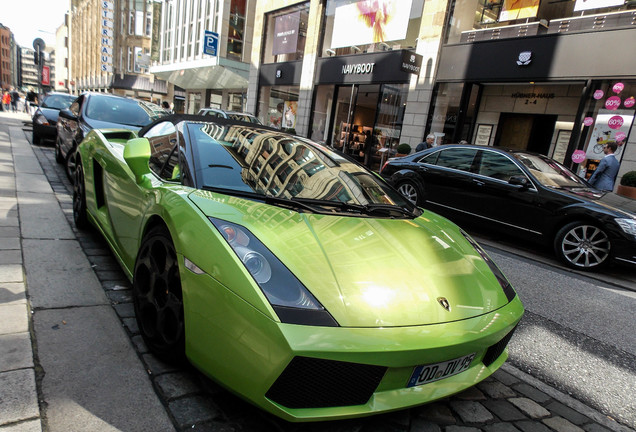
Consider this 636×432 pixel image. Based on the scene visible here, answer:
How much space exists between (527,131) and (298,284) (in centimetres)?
1290

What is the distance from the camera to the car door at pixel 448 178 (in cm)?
634

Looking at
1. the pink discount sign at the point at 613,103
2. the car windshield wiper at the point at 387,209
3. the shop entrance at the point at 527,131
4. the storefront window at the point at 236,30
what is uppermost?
the storefront window at the point at 236,30

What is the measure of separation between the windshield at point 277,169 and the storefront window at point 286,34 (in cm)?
1656

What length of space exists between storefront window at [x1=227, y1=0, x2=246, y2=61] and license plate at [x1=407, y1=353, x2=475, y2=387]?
26754 millimetres

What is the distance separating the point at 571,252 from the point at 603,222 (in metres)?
0.53

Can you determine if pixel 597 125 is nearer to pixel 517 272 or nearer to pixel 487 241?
pixel 487 241

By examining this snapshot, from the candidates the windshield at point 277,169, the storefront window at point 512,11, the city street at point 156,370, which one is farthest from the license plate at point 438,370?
the storefront window at point 512,11

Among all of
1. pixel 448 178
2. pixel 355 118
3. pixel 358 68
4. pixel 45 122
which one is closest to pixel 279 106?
pixel 355 118

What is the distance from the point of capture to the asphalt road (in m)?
2.37

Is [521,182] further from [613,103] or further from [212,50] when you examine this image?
[212,50]

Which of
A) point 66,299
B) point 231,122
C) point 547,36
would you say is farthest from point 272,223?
point 547,36

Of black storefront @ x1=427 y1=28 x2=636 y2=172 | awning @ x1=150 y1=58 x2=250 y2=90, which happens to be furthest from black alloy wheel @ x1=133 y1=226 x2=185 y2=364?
awning @ x1=150 y1=58 x2=250 y2=90

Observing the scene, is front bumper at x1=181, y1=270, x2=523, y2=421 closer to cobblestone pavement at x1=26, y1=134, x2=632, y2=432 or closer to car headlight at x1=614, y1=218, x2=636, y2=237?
cobblestone pavement at x1=26, y1=134, x2=632, y2=432

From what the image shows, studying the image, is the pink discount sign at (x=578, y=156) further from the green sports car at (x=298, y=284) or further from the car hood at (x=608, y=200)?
the green sports car at (x=298, y=284)
